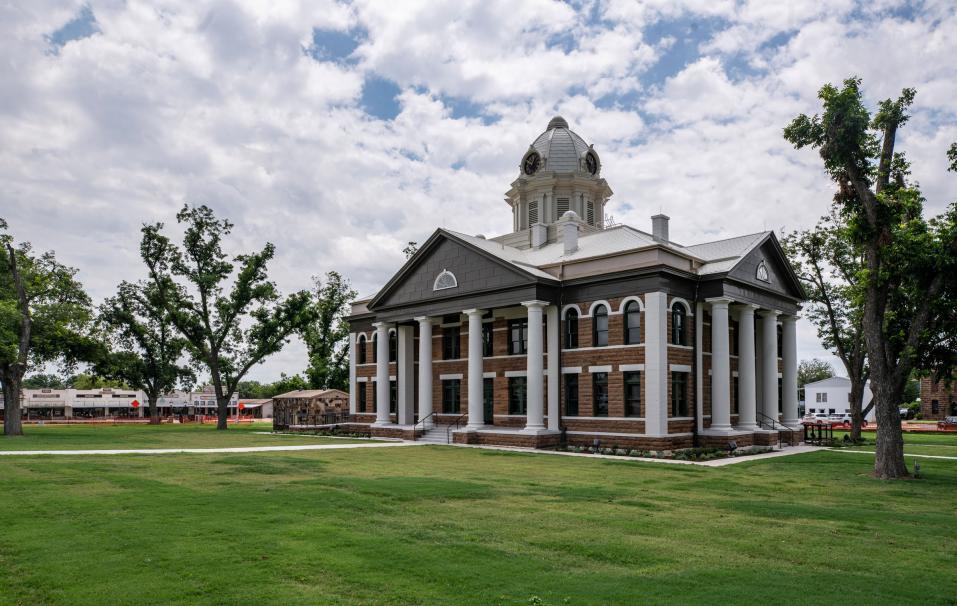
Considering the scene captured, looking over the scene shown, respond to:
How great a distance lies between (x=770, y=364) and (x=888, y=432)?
13421 millimetres

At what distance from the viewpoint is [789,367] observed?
36.0 m

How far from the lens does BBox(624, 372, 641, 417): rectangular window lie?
93.3ft

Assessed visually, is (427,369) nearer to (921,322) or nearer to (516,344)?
(516,344)

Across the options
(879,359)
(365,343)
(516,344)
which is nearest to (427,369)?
(516,344)

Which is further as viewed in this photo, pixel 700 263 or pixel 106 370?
pixel 106 370

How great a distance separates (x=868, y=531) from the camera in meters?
11.8

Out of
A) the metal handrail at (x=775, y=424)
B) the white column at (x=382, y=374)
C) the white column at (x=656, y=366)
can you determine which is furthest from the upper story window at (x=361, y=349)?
the metal handrail at (x=775, y=424)

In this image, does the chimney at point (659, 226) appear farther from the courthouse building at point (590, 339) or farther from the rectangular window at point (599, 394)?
the rectangular window at point (599, 394)

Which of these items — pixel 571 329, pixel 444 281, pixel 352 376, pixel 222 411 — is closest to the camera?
pixel 571 329

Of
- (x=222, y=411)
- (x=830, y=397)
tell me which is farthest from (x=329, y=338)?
(x=830, y=397)

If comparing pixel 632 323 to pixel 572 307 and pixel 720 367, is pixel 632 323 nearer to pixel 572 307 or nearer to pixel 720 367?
pixel 572 307

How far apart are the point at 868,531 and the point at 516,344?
75.0 ft

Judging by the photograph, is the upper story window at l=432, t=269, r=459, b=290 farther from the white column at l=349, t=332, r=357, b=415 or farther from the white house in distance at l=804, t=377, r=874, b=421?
the white house in distance at l=804, t=377, r=874, b=421

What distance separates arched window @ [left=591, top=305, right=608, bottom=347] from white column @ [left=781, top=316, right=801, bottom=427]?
11.2m
